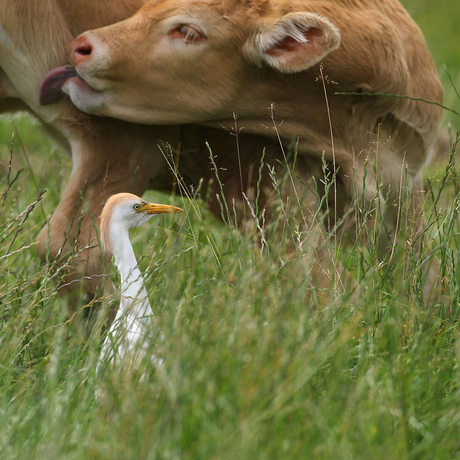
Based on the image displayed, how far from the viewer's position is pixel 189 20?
3299 mm

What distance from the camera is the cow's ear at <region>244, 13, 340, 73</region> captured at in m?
3.12

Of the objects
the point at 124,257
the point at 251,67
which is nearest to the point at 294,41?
the point at 251,67

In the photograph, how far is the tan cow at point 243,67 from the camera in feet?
10.7

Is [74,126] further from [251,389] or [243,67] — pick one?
[251,389]

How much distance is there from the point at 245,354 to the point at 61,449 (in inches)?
21.5

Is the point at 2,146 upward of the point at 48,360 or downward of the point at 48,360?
downward

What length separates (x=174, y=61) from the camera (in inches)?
132

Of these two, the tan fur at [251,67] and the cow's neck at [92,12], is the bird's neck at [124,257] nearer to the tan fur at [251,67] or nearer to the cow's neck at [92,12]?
the tan fur at [251,67]

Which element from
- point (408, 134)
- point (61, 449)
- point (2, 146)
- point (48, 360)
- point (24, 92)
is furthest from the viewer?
point (2, 146)

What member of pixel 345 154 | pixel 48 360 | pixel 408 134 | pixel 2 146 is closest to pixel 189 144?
Answer: pixel 345 154

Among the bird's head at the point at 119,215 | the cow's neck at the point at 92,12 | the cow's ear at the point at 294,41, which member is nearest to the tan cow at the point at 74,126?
the cow's neck at the point at 92,12

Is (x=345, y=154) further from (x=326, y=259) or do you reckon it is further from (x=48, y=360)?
(x=48, y=360)

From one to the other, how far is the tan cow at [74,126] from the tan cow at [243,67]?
147mm

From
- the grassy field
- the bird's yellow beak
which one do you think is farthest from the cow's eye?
the grassy field
